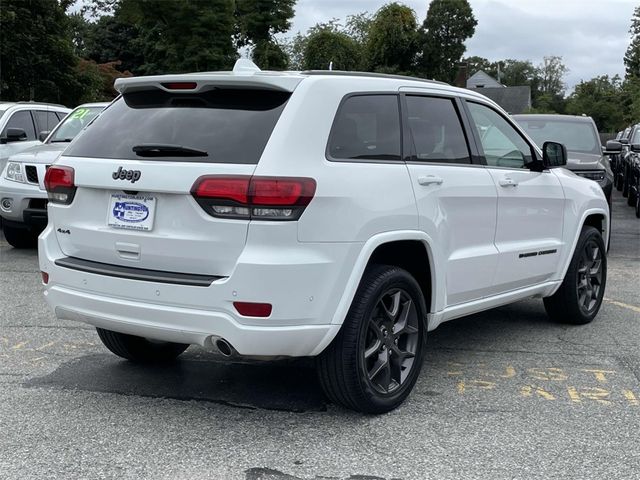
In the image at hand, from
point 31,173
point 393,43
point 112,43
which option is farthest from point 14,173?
point 393,43

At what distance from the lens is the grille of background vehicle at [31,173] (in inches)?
389

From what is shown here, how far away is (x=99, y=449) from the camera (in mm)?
3965

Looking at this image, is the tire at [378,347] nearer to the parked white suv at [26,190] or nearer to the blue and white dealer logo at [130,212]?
the blue and white dealer logo at [130,212]

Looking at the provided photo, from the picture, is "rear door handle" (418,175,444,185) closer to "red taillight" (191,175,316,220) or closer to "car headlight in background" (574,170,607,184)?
"red taillight" (191,175,316,220)

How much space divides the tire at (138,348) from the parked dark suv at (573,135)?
6737 mm

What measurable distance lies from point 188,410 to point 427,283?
5.10 ft

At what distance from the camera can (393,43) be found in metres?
68.2

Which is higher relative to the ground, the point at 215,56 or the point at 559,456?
the point at 215,56

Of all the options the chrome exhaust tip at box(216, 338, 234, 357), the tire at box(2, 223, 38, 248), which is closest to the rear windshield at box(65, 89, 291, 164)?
the chrome exhaust tip at box(216, 338, 234, 357)

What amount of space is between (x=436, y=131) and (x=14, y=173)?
6.64 m

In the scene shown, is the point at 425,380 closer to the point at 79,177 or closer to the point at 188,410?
the point at 188,410

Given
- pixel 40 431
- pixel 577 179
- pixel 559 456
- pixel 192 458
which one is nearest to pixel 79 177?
pixel 40 431

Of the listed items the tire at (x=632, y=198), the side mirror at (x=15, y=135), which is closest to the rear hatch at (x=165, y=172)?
the side mirror at (x=15, y=135)

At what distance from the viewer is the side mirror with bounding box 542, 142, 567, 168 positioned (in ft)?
19.8
